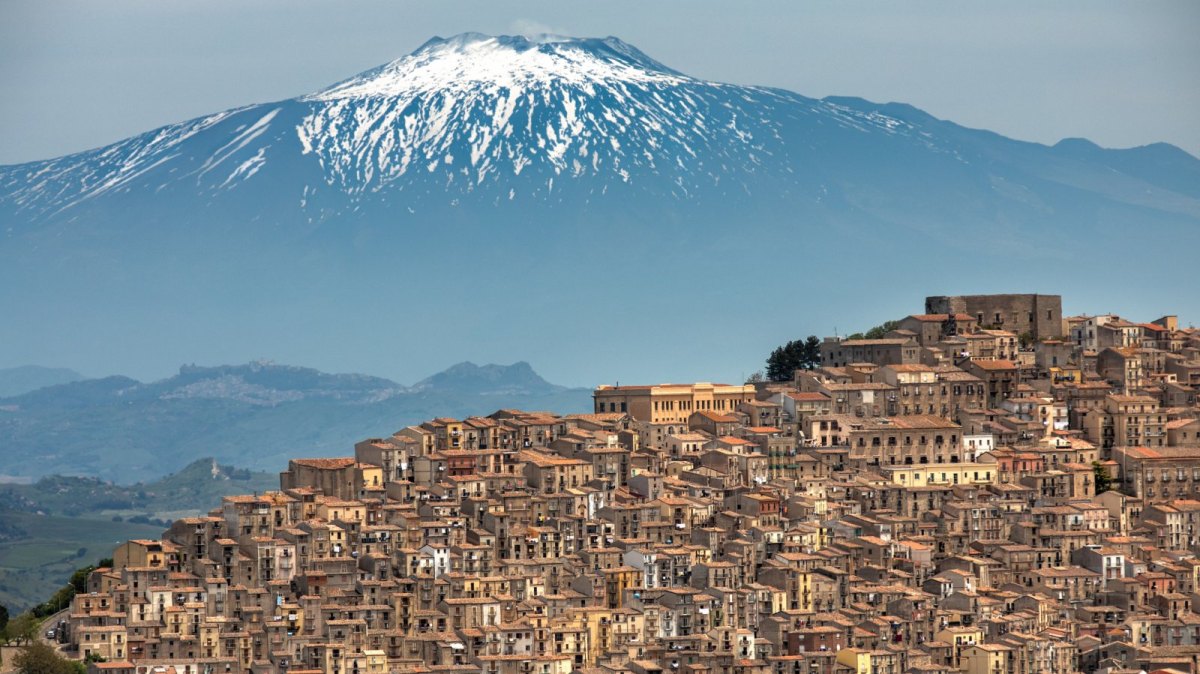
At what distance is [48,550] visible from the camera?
177000 millimetres

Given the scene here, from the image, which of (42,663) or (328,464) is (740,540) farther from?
(42,663)

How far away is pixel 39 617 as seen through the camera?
3159 inches

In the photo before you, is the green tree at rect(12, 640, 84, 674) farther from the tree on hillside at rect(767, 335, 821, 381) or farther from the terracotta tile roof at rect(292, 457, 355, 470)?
the tree on hillside at rect(767, 335, 821, 381)

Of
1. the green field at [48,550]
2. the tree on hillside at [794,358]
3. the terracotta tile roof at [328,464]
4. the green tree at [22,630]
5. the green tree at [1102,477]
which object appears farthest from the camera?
the green field at [48,550]

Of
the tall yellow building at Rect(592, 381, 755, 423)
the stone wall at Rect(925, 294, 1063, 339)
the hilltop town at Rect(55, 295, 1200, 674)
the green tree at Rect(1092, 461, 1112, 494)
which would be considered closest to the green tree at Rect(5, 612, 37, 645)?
the hilltop town at Rect(55, 295, 1200, 674)

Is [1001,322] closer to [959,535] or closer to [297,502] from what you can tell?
[959,535]

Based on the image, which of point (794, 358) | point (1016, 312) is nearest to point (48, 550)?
point (794, 358)

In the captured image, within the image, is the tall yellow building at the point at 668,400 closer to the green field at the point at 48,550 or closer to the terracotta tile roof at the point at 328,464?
the terracotta tile roof at the point at 328,464

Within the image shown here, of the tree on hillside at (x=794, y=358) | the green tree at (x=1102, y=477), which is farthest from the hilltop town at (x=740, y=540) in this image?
the tree on hillside at (x=794, y=358)

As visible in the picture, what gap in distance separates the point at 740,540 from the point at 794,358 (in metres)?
22.8

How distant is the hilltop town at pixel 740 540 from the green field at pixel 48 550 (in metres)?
61.5

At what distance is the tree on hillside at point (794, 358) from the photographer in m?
97.1

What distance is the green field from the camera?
156m

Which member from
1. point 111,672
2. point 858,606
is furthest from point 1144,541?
point 111,672
